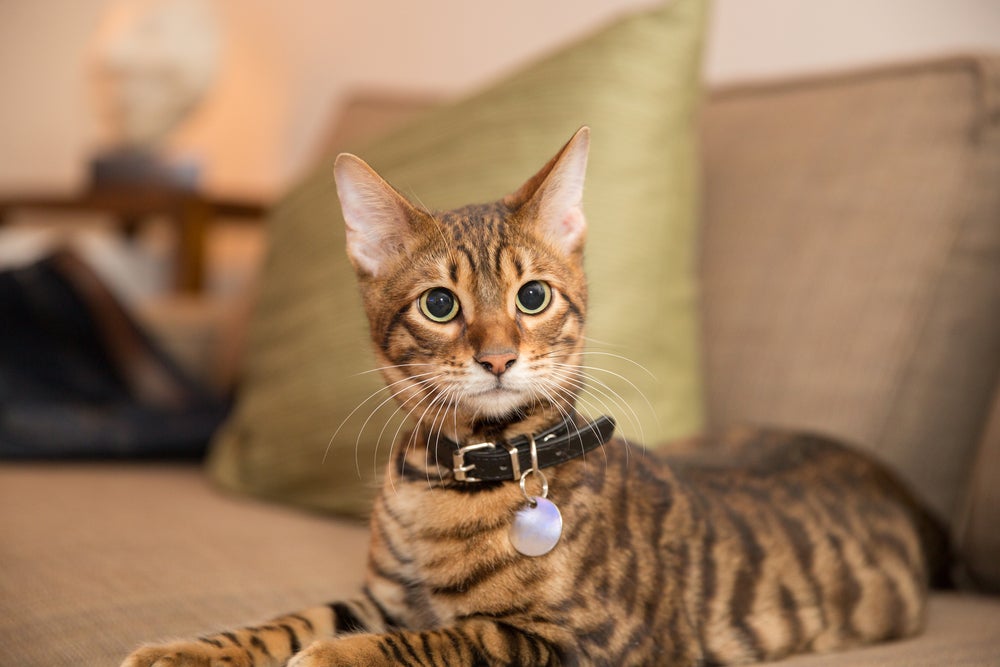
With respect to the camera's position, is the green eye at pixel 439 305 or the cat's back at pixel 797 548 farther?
the cat's back at pixel 797 548

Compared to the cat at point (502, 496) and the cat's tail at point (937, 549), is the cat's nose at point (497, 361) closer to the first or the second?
the cat at point (502, 496)

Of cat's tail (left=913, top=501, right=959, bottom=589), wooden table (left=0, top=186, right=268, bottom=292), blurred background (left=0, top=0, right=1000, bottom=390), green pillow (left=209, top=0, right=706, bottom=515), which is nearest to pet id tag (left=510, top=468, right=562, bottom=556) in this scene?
green pillow (left=209, top=0, right=706, bottom=515)

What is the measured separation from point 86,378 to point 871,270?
1.43 metres

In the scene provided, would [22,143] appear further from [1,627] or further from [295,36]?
[1,627]

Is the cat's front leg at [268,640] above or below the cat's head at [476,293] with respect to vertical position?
below

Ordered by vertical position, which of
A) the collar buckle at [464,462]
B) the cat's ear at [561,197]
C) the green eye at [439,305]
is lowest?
the collar buckle at [464,462]

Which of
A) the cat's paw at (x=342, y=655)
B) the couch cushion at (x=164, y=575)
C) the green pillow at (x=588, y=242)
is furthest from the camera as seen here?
the green pillow at (x=588, y=242)

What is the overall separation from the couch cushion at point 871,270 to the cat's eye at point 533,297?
2.03 ft

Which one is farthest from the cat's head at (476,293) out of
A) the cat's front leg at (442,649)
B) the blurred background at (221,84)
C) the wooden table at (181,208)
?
the wooden table at (181,208)

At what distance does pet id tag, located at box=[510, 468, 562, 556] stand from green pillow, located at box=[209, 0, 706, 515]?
0.33 meters

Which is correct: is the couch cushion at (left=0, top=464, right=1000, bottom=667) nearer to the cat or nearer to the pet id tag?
the cat

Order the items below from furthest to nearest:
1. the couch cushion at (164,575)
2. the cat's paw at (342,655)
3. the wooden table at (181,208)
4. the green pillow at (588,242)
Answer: the wooden table at (181,208) → the green pillow at (588,242) → the couch cushion at (164,575) → the cat's paw at (342,655)

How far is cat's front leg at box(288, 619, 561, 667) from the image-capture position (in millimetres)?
678

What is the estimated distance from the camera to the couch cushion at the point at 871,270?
3.94 feet
